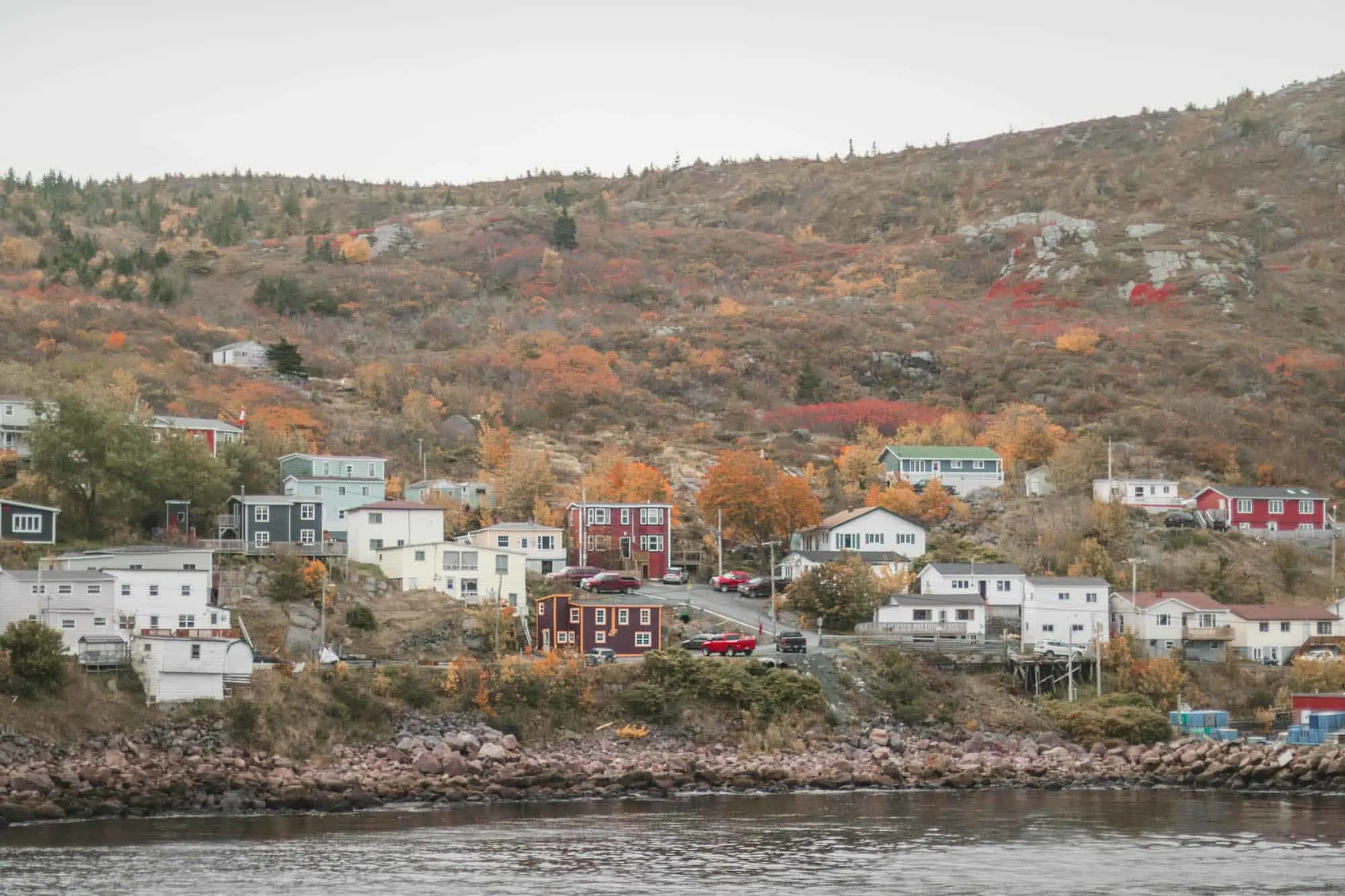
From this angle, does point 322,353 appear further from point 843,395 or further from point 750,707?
point 750,707

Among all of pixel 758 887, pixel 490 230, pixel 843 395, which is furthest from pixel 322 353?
pixel 758 887

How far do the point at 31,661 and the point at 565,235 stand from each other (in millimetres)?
129356

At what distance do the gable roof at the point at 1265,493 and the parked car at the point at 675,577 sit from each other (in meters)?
Answer: 30.5

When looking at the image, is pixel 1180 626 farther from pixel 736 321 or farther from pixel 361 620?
pixel 736 321

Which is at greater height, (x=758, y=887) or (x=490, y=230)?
(x=490, y=230)

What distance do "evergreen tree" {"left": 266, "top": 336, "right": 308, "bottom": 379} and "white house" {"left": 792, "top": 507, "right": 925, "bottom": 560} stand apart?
46862 millimetres

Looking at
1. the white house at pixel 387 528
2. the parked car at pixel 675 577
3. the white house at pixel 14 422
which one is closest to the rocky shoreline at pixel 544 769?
the white house at pixel 387 528

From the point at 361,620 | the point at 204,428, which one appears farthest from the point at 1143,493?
the point at 204,428

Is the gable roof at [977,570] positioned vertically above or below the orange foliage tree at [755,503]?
below

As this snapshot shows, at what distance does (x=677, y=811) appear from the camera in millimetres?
56312

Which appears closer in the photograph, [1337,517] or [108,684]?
[108,684]

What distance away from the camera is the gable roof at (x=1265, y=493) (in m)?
92.8

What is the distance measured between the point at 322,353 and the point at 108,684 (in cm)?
6992

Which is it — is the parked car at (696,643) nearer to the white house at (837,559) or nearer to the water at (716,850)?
the white house at (837,559)
